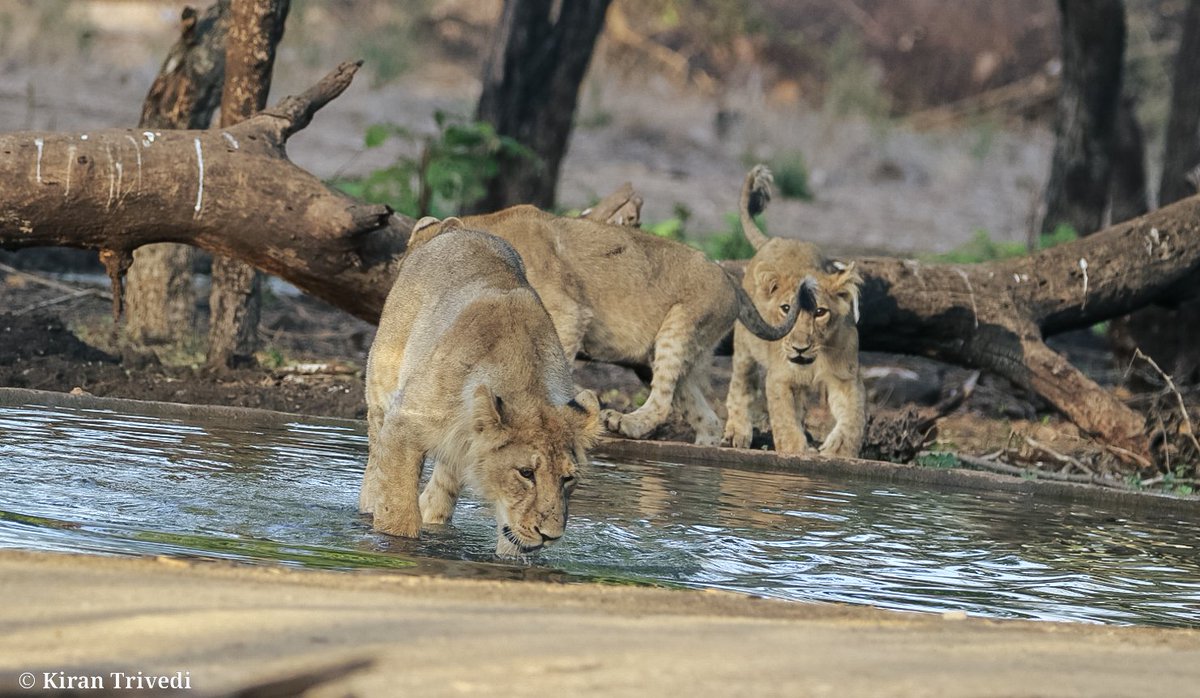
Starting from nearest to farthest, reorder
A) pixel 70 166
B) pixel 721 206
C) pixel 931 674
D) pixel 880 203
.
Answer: pixel 931 674
pixel 70 166
pixel 721 206
pixel 880 203

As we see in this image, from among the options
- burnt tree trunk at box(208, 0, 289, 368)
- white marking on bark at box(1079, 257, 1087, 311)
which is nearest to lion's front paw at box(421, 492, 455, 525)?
burnt tree trunk at box(208, 0, 289, 368)

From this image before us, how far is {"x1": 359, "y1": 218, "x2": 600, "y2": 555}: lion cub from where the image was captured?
5395 millimetres

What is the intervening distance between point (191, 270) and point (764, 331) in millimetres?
4437

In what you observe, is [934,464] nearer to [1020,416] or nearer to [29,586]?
[1020,416]

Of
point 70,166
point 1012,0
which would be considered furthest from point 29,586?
point 1012,0

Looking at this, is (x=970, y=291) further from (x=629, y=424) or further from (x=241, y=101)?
(x=241, y=101)

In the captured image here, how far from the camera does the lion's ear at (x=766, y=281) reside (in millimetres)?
9430

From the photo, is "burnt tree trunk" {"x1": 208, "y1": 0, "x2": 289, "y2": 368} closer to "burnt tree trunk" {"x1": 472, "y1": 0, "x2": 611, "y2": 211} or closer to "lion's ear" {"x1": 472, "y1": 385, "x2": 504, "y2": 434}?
"burnt tree trunk" {"x1": 472, "y1": 0, "x2": 611, "y2": 211}

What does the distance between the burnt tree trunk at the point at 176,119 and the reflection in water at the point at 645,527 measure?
9.28 ft

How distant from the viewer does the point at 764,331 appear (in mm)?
8953

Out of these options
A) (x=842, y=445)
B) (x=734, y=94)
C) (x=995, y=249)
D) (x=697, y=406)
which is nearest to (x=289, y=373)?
(x=697, y=406)

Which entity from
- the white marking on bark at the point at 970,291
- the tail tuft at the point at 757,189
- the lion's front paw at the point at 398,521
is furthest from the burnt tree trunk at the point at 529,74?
the lion's front paw at the point at 398,521

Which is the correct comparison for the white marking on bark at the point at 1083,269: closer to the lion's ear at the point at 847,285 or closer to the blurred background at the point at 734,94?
the lion's ear at the point at 847,285

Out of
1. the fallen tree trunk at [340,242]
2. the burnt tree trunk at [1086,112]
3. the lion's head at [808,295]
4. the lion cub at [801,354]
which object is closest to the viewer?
the fallen tree trunk at [340,242]
